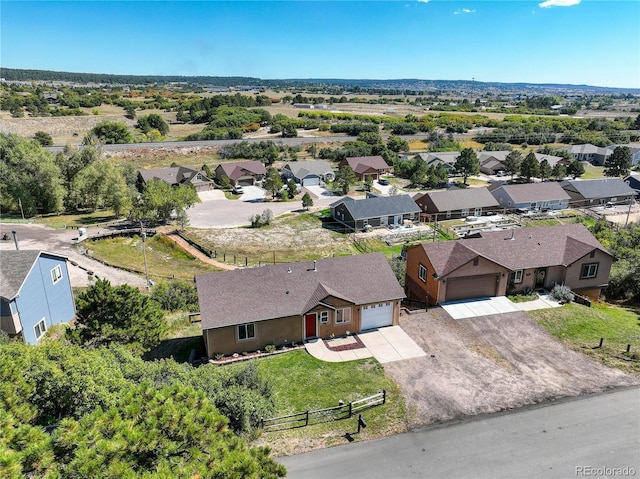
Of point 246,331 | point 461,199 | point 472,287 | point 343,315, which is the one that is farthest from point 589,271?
point 461,199

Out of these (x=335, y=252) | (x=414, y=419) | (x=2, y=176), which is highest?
(x=2, y=176)

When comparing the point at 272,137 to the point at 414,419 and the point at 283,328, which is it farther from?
the point at 414,419

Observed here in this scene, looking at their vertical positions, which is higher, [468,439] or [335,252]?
[468,439]

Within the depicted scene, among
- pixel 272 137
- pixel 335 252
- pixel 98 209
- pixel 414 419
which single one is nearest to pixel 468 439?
pixel 414 419

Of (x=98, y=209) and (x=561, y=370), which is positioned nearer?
(x=561, y=370)

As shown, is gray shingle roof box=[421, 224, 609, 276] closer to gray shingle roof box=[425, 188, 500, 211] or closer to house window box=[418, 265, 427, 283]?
house window box=[418, 265, 427, 283]

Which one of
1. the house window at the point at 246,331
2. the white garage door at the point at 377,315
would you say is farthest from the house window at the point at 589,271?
the house window at the point at 246,331

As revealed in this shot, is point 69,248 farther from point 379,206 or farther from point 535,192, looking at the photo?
point 535,192
